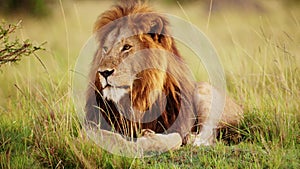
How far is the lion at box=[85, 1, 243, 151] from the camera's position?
4.32 m

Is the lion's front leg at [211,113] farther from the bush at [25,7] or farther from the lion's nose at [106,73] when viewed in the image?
the bush at [25,7]

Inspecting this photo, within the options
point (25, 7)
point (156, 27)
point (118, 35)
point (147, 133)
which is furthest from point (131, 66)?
point (25, 7)

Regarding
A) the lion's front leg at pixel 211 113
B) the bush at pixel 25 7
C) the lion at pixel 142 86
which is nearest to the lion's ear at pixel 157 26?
the lion at pixel 142 86

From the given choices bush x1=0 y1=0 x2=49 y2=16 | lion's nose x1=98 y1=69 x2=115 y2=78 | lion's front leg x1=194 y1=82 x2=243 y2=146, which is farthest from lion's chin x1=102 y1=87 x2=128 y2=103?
bush x1=0 y1=0 x2=49 y2=16

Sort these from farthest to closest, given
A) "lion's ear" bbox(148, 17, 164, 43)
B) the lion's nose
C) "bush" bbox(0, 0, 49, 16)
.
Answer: "bush" bbox(0, 0, 49, 16) < "lion's ear" bbox(148, 17, 164, 43) < the lion's nose

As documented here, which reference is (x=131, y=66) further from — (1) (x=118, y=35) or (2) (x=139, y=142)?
(2) (x=139, y=142)

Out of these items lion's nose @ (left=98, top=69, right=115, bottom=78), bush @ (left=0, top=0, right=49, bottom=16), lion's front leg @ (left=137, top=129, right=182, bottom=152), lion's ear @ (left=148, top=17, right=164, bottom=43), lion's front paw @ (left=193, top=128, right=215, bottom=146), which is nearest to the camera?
lion's nose @ (left=98, top=69, right=115, bottom=78)

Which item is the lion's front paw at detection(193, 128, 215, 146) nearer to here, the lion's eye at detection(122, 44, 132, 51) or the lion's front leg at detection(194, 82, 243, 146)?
the lion's front leg at detection(194, 82, 243, 146)

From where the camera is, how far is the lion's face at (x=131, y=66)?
4246mm

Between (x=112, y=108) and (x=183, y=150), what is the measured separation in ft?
2.01

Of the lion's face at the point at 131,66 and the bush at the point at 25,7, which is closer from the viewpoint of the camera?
the lion's face at the point at 131,66

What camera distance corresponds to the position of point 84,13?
15.2 metres

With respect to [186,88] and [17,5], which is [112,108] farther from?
[17,5]

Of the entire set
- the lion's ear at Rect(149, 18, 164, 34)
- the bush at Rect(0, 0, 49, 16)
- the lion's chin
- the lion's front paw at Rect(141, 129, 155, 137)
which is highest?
the bush at Rect(0, 0, 49, 16)
